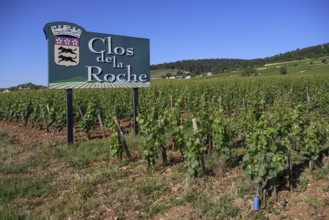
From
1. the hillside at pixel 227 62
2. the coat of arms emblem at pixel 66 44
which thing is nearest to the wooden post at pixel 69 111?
the coat of arms emblem at pixel 66 44

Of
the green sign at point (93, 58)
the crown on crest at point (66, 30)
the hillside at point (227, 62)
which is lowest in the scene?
the green sign at point (93, 58)

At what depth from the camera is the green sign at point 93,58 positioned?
9680 mm

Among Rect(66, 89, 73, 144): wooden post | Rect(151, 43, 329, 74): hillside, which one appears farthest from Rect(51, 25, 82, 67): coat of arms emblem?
Rect(151, 43, 329, 74): hillside

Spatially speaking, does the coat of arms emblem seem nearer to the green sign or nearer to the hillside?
the green sign

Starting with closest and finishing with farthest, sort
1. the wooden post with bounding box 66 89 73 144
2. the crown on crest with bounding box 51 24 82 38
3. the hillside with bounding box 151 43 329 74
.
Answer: the crown on crest with bounding box 51 24 82 38 → the wooden post with bounding box 66 89 73 144 → the hillside with bounding box 151 43 329 74

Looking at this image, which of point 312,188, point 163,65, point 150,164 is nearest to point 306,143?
point 312,188

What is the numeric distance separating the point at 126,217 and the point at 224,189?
1791 mm

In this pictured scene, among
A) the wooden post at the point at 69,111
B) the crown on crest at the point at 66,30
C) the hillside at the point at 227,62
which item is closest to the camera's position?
the crown on crest at the point at 66,30

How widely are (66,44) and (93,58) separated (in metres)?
1.00

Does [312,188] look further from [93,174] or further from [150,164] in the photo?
[93,174]

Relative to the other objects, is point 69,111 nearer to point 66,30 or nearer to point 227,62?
point 66,30

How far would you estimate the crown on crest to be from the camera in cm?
959

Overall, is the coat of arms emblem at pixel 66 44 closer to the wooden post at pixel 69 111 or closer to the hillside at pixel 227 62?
the wooden post at pixel 69 111

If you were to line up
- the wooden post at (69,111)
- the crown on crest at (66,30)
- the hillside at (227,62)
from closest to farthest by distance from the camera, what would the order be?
the crown on crest at (66,30), the wooden post at (69,111), the hillside at (227,62)
